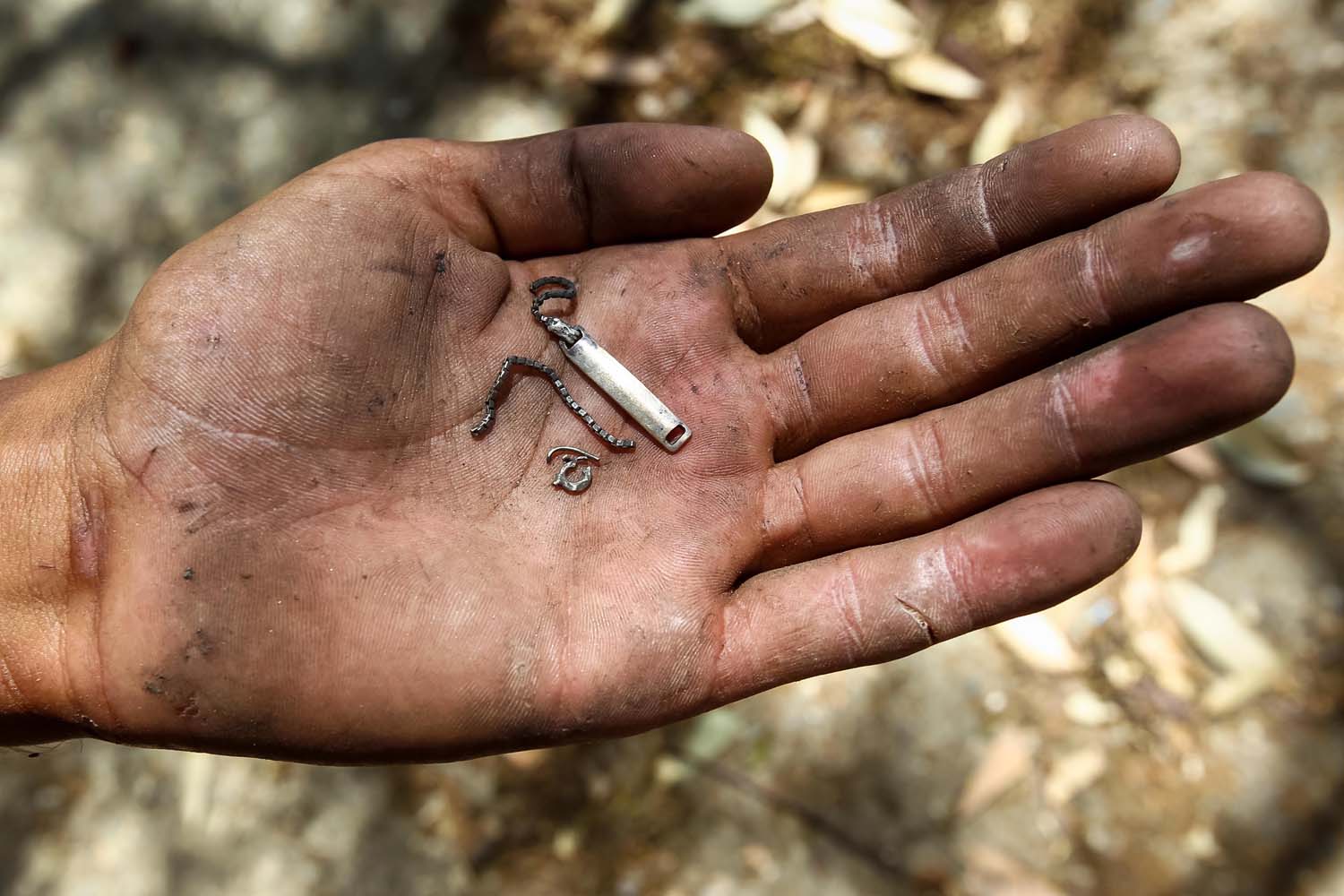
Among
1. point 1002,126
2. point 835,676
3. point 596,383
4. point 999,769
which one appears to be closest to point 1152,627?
point 999,769

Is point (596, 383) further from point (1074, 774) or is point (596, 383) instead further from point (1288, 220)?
point (1074, 774)

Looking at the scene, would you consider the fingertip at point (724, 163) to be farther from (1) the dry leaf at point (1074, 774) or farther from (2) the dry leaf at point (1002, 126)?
(1) the dry leaf at point (1074, 774)

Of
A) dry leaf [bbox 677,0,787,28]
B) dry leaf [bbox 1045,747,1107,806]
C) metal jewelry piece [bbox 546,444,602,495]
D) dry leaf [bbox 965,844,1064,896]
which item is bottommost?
dry leaf [bbox 965,844,1064,896]

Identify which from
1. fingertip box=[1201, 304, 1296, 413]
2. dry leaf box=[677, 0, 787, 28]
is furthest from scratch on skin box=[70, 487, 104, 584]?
dry leaf box=[677, 0, 787, 28]

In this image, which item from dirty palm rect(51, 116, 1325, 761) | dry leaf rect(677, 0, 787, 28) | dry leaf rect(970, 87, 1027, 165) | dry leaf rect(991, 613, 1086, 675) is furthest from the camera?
dry leaf rect(677, 0, 787, 28)

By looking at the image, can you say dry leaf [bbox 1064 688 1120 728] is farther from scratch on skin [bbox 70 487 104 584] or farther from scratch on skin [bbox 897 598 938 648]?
scratch on skin [bbox 70 487 104 584]

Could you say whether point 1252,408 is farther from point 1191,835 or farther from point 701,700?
point 1191,835

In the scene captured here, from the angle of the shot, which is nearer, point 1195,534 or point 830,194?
point 1195,534
